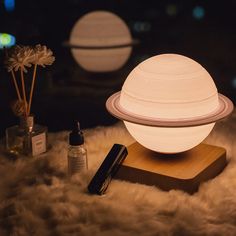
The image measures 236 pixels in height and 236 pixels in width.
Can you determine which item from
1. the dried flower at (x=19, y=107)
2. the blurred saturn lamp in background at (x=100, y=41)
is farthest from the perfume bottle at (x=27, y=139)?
the blurred saturn lamp in background at (x=100, y=41)

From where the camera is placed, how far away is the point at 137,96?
4.59 ft

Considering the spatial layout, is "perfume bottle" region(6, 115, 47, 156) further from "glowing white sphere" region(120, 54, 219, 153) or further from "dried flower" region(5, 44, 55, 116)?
"glowing white sphere" region(120, 54, 219, 153)

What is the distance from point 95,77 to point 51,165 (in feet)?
3.29

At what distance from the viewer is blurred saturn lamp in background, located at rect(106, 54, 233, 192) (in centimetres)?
136

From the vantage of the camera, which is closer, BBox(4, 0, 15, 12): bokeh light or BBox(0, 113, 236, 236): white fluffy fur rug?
BBox(0, 113, 236, 236): white fluffy fur rug

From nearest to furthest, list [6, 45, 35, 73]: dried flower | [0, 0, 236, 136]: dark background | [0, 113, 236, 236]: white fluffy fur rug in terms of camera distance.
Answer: [0, 113, 236, 236]: white fluffy fur rug, [6, 45, 35, 73]: dried flower, [0, 0, 236, 136]: dark background

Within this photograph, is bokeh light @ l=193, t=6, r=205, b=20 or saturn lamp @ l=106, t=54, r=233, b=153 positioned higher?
saturn lamp @ l=106, t=54, r=233, b=153

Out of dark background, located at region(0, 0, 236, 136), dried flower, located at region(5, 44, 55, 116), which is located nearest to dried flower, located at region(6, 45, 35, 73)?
dried flower, located at region(5, 44, 55, 116)

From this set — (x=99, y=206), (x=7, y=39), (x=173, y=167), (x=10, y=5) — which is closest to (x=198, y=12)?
(x=10, y=5)

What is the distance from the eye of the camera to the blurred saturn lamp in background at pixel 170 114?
1364 mm

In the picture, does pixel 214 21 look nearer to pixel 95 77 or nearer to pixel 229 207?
pixel 95 77

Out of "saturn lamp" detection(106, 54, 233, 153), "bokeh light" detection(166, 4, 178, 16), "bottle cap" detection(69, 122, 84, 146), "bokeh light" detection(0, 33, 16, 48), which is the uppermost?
"saturn lamp" detection(106, 54, 233, 153)

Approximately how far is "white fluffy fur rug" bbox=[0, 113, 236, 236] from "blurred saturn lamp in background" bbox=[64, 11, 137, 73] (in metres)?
0.85

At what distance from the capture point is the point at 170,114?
1.37 metres
